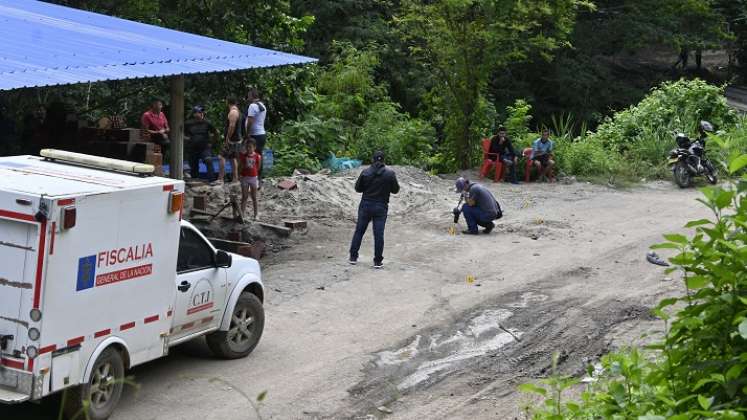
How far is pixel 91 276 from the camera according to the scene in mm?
9727

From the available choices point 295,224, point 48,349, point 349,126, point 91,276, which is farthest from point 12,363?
point 349,126

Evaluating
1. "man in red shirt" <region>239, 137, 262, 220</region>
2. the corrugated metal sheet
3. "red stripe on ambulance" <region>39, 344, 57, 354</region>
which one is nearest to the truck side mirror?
"red stripe on ambulance" <region>39, 344, 57, 354</region>

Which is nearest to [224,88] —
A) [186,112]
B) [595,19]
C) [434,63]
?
[186,112]

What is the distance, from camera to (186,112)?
25.8 meters

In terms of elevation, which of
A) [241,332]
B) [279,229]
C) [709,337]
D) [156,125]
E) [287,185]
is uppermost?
[709,337]

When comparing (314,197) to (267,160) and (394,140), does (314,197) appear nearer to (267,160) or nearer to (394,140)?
(267,160)

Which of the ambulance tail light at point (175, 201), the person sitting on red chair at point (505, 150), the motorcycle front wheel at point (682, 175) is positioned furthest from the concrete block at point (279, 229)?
the motorcycle front wheel at point (682, 175)

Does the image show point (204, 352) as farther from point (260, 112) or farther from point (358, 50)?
point (358, 50)

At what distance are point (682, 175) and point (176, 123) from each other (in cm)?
1316

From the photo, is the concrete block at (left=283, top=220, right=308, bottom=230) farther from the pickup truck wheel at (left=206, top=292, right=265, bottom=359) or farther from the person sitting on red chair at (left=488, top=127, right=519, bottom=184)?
the person sitting on red chair at (left=488, top=127, right=519, bottom=184)

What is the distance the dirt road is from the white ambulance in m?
0.66

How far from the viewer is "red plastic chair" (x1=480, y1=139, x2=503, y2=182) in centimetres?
2588

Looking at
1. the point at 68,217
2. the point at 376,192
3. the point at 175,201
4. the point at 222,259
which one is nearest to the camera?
the point at 68,217

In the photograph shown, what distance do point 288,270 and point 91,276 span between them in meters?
7.22
